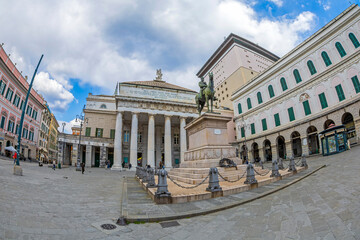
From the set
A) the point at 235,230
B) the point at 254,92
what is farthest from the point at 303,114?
the point at 235,230

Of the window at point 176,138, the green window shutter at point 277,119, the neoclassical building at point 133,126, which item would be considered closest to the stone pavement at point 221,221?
the neoclassical building at point 133,126

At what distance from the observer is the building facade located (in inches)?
A: 976

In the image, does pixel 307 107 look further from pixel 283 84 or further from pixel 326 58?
pixel 326 58

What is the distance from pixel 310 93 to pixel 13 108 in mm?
42499

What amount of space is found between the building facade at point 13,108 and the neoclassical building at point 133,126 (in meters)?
6.67

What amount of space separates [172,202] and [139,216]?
61.0 inches

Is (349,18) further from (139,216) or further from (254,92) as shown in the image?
(139,216)

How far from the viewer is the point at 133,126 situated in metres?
29.2

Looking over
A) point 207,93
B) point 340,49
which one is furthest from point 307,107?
point 207,93

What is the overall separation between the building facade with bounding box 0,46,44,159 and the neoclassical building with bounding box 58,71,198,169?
6668mm

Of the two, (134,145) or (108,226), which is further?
(134,145)

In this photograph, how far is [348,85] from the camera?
19188 millimetres

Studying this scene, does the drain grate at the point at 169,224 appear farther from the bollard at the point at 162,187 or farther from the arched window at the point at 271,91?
the arched window at the point at 271,91

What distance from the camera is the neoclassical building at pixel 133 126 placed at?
2902cm
